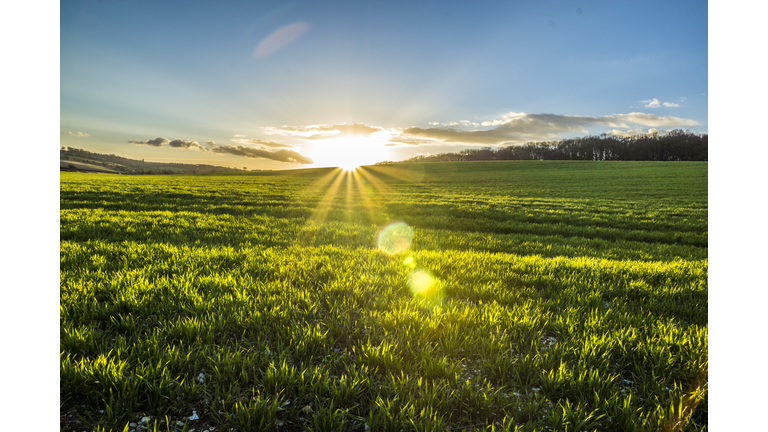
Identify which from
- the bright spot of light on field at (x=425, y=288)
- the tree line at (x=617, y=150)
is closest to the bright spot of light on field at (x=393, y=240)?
the bright spot of light on field at (x=425, y=288)

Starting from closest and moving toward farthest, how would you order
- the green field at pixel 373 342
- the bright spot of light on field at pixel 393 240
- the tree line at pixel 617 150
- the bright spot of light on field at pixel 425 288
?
the green field at pixel 373 342, the bright spot of light on field at pixel 425 288, the bright spot of light on field at pixel 393 240, the tree line at pixel 617 150

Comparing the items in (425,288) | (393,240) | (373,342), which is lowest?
(373,342)

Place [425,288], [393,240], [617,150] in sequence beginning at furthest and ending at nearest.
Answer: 1. [617,150]
2. [393,240]
3. [425,288]

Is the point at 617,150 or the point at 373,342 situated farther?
the point at 617,150

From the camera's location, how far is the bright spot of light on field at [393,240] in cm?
809

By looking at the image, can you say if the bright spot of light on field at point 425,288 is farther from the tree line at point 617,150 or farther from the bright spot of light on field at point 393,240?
the tree line at point 617,150

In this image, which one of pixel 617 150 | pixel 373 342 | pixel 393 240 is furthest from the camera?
pixel 617 150

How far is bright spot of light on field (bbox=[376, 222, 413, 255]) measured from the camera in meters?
8.09

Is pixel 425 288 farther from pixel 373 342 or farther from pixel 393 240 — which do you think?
pixel 393 240

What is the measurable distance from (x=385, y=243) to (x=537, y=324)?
5.37 meters

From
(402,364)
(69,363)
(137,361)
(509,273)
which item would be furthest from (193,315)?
(509,273)

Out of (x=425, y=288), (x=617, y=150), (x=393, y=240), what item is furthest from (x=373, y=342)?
(x=617, y=150)

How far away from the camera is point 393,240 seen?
30.8ft

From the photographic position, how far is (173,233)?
347 inches
